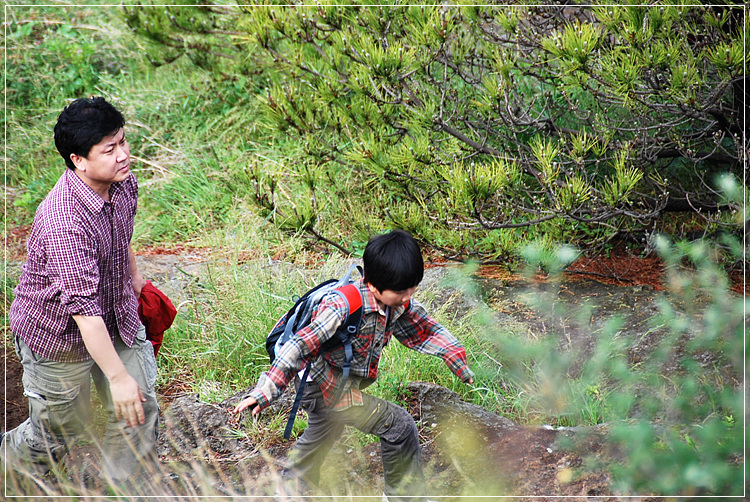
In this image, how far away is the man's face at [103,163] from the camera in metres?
2.35

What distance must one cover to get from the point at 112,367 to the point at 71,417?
1.49ft

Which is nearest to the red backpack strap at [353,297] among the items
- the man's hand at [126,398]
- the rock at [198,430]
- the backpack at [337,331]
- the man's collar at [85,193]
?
the backpack at [337,331]

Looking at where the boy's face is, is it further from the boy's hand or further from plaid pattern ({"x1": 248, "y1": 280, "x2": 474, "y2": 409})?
the boy's hand

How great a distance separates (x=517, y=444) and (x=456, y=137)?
79.6 inches

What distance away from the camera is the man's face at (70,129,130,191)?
7.72 feet

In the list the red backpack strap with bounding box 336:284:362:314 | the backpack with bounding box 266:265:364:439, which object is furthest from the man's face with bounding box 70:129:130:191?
the red backpack strap with bounding box 336:284:362:314

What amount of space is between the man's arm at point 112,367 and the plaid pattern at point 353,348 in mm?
476

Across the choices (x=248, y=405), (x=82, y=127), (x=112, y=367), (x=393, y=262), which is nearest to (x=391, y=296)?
(x=393, y=262)

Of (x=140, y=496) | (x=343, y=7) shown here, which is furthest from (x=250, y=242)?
(x=140, y=496)

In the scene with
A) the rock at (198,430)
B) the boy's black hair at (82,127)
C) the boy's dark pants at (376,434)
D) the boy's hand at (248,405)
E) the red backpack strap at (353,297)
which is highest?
the boy's black hair at (82,127)

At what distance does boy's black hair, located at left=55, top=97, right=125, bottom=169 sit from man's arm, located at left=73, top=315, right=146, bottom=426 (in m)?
0.58

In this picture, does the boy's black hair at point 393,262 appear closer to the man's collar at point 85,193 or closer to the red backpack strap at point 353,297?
the red backpack strap at point 353,297

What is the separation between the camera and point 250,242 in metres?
5.10

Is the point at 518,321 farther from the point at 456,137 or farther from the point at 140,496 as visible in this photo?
the point at 140,496
